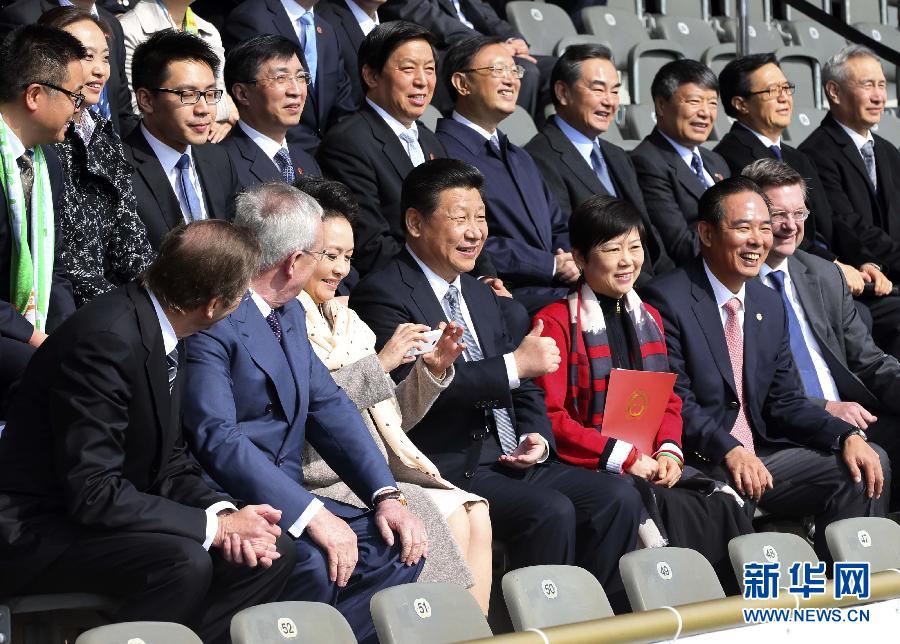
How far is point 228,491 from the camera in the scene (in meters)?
3.23

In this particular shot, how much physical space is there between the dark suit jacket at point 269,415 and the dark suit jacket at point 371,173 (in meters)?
1.09

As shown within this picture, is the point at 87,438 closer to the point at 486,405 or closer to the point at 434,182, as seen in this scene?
the point at 486,405

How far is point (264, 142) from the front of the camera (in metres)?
4.69

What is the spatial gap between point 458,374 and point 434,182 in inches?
26.2

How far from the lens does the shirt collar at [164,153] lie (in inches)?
168

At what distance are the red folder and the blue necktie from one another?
934mm

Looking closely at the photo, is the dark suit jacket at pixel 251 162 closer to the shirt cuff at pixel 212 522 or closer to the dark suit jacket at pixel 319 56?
the dark suit jacket at pixel 319 56

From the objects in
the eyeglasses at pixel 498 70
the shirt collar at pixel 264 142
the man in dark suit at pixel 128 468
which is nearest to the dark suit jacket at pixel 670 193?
the eyeglasses at pixel 498 70

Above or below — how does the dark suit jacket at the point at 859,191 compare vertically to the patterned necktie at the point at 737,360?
above

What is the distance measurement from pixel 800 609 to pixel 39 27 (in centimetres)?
233

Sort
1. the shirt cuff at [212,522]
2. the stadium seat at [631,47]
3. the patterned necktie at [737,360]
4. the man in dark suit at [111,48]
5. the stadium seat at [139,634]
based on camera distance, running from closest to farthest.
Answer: the stadium seat at [139,634], the shirt cuff at [212,522], the man in dark suit at [111,48], the patterned necktie at [737,360], the stadium seat at [631,47]

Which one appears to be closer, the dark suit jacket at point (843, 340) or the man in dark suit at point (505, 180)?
the man in dark suit at point (505, 180)

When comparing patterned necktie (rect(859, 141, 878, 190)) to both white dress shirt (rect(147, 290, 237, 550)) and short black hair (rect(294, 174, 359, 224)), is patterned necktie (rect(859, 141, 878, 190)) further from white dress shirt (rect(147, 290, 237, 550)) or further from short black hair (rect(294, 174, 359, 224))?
white dress shirt (rect(147, 290, 237, 550))

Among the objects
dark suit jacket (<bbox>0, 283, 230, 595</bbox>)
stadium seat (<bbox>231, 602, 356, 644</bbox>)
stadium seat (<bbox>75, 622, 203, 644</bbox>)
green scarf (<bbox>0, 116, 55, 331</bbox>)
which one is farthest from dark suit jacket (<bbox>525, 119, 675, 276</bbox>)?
stadium seat (<bbox>75, 622, 203, 644</bbox>)
